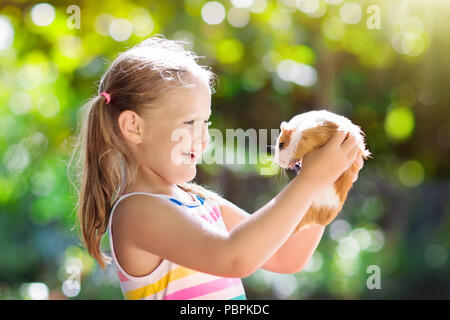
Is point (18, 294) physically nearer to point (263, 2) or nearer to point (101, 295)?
point (101, 295)

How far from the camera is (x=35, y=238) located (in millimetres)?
2008

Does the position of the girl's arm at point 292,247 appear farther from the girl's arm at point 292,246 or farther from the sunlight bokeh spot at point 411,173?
the sunlight bokeh spot at point 411,173

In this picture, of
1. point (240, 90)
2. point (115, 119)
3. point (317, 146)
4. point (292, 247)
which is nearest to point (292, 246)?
point (292, 247)

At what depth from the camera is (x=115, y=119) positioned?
2.17ft

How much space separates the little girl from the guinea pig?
0.02 metres

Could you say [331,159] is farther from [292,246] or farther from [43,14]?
[43,14]

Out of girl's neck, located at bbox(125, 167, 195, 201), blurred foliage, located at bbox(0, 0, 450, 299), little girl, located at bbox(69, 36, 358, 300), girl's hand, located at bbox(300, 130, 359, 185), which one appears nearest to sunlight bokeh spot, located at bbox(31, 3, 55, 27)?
blurred foliage, located at bbox(0, 0, 450, 299)

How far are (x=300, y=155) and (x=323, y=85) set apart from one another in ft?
4.64

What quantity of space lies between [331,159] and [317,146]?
0.09ft

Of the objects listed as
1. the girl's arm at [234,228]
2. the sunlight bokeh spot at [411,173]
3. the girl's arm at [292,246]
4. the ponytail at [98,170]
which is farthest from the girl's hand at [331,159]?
the sunlight bokeh spot at [411,173]

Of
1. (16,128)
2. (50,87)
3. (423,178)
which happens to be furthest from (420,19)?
(16,128)

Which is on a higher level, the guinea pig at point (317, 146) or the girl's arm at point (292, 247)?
the guinea pig at point (317, 146)

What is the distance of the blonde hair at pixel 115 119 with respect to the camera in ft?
2.10

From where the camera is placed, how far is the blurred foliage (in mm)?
1867
